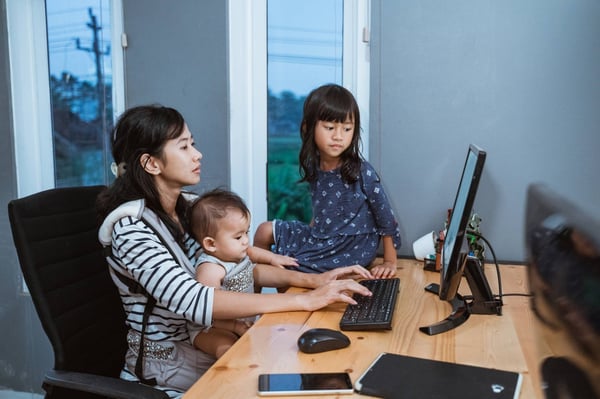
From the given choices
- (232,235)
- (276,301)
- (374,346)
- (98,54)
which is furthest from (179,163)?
(98,54)

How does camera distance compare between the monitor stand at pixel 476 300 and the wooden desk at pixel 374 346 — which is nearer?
the wooden desk at pixel 374 346

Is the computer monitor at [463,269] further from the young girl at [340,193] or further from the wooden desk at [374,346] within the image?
the young girl at [340,193]

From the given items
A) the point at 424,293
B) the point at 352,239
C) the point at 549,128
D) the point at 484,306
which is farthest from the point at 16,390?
the point at 549,128

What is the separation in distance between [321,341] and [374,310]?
0.26 meters

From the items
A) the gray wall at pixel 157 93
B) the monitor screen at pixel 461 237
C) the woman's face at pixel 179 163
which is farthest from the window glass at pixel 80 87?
the monitor screen at pixel 461 237

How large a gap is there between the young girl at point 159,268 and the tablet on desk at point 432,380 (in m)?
0.34

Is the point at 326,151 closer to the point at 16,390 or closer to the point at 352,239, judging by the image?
the point at 352,239

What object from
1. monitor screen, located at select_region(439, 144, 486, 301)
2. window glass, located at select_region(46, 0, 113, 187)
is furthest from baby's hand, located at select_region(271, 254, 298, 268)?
window glass, located at select_region(46, 0, 113, 187)

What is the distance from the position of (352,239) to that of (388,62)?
2.33ft

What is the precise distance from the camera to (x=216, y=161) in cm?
232

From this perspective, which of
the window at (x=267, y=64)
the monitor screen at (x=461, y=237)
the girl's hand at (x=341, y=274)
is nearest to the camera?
the monitor screen at (x=461, y=237)

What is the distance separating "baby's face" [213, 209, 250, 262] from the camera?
4.78ft

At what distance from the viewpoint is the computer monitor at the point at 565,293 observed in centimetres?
36

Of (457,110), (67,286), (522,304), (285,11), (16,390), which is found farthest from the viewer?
(16,390)
